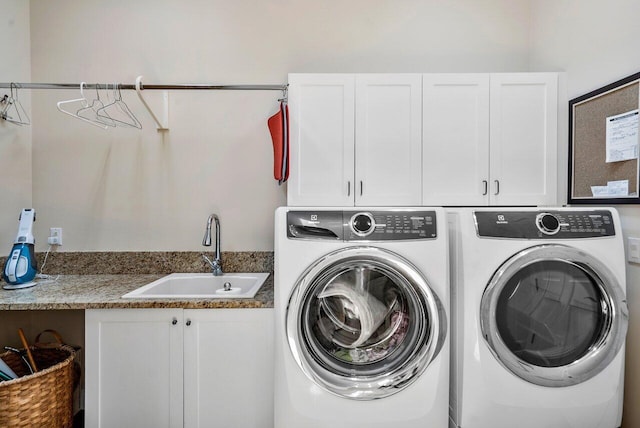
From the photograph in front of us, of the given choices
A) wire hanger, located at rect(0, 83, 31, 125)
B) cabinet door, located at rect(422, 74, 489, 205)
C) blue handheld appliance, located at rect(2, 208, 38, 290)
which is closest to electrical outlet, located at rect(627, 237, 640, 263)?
cabinet door, located at rect(422, 74, 489, 205)

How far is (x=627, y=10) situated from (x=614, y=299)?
1.39 metres

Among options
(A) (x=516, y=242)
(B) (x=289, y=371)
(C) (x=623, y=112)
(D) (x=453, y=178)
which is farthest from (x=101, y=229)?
(C) (x=623, y=112)

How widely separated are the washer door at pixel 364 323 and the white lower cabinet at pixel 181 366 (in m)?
0.29

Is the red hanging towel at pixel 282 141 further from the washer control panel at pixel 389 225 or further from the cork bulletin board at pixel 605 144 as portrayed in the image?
the cork bulletin board at pixel 605 144

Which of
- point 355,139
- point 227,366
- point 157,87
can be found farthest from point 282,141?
point 227,366

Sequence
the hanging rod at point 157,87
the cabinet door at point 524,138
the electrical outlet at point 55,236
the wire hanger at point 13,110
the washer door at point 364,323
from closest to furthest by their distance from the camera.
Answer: the washer door at point 364,323 → the hanging rod at point 157,87 → the cabinet door at point 524,138 → the wire hanger at point 13,110 → the electrical outlet at point 55,236

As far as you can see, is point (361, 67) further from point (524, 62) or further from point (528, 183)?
point (528, 183)

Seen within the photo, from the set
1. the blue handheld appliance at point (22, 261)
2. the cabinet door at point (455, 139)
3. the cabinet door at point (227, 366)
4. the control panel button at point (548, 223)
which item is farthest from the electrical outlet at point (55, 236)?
the control panel button at point (548, 223)

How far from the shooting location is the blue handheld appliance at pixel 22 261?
172 cm

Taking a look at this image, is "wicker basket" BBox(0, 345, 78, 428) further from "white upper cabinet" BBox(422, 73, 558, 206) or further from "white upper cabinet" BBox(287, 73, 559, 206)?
"white upper cabinet" BBox(422, 73, 558, 206)

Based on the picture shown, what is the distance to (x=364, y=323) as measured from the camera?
1.40m

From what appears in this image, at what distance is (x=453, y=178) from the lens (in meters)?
1.87

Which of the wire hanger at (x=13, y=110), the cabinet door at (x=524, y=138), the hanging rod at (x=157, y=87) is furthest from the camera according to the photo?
the wire hanger at (x=13, y=110)

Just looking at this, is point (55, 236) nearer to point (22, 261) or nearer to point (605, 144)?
point (22, 261)
